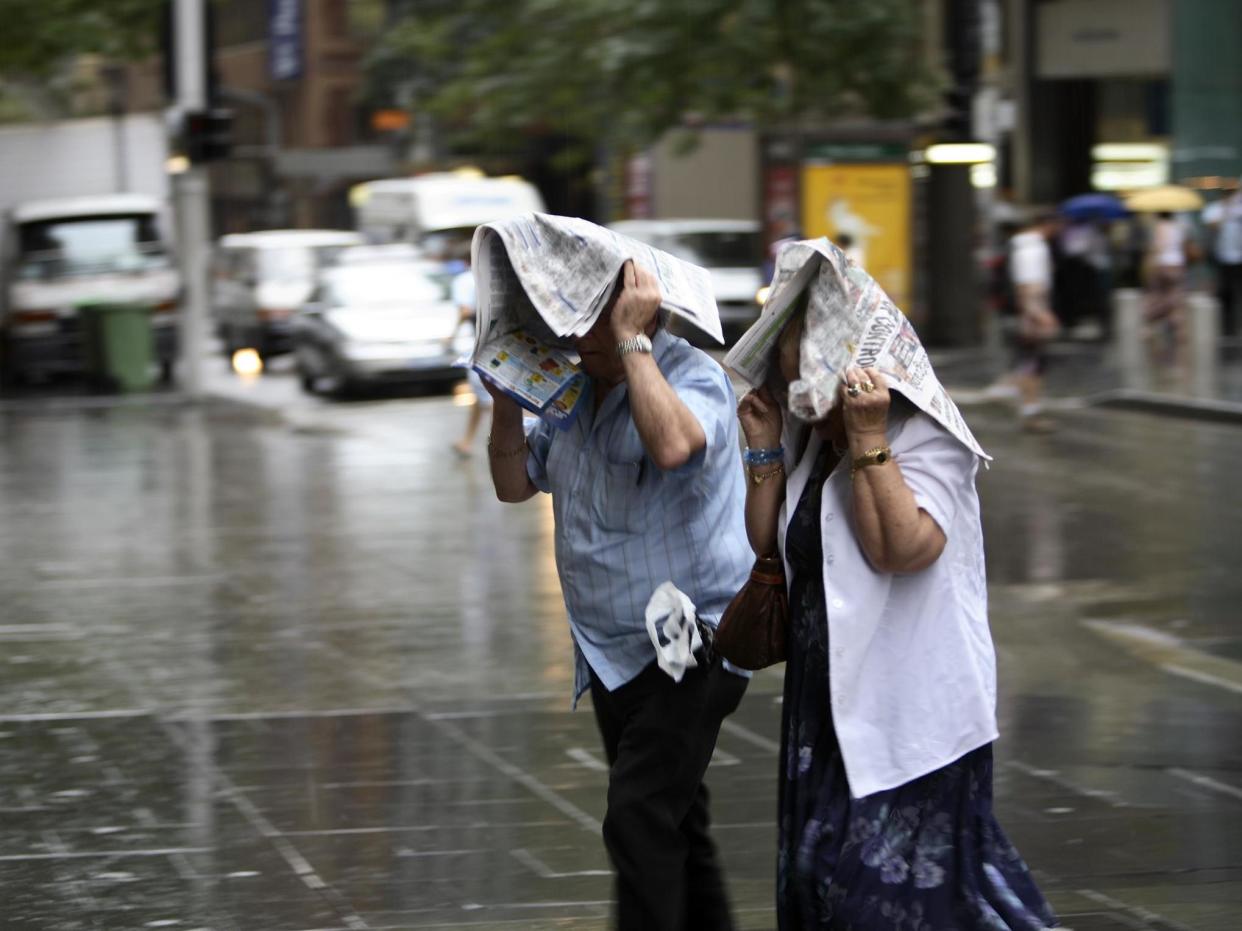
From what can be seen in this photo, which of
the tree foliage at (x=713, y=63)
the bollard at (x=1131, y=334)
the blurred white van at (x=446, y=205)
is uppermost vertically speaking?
the tree foliage at (x=713, y=63)

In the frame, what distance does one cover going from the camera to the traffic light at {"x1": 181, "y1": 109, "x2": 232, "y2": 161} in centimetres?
2186

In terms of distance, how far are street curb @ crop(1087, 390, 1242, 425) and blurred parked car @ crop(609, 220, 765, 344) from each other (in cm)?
966

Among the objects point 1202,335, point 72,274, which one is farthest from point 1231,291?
point 72,274

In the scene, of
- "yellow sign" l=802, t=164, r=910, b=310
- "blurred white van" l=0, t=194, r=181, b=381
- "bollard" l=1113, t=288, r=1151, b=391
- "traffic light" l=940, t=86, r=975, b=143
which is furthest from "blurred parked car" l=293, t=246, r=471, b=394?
"bollard" l=1113, t=288, r=1151, b=391

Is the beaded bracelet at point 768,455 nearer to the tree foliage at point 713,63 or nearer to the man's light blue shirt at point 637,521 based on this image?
the man's light blue shirt at point 637,521

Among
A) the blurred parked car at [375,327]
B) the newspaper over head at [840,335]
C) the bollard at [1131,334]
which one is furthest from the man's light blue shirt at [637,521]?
the bollard at [1131,334]

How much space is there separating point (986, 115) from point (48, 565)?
1426cm

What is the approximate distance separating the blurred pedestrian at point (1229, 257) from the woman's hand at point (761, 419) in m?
21.3

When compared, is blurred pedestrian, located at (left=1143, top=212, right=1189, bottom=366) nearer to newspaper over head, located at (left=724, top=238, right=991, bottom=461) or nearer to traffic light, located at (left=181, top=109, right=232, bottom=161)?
traffic light, located at (left=181, top=109, right=232, bottom=161)

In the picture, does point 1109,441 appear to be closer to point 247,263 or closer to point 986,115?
point 986,115

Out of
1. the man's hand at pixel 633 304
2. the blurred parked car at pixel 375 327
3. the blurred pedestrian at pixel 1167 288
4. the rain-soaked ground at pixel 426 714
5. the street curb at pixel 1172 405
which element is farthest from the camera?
the blurred pedestrian at pixel 1167 288

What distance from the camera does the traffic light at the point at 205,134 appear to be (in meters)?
21.9

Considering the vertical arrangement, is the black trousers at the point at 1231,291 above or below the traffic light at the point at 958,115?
below

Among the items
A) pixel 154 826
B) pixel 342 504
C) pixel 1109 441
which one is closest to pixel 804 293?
pixel 154 826
